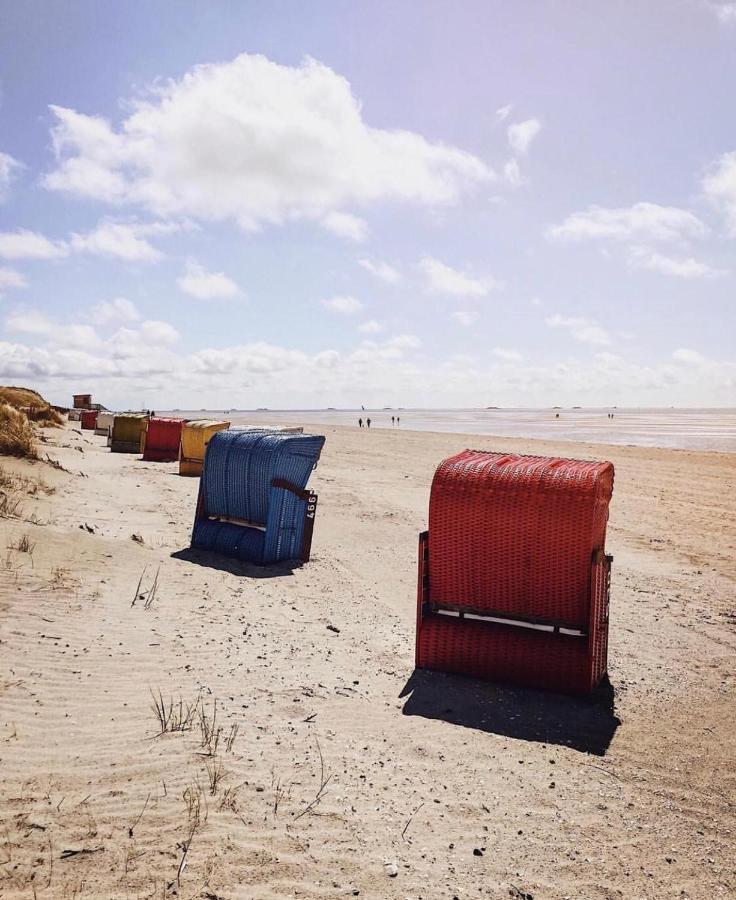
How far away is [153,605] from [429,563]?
3611mm

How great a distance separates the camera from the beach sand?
11.0 ft

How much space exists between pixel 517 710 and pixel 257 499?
19.5 feet

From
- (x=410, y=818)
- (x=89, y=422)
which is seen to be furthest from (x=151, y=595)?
(x=89, y=422)

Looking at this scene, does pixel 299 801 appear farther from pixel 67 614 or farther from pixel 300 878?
pixel 67 614

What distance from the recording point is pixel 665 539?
13570mm

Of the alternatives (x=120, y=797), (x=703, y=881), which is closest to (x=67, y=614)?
(x=120, y=797)

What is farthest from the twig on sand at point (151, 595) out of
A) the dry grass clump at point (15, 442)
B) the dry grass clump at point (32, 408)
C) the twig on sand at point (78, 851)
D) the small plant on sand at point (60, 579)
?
the dry grass clump at point (32, 408)

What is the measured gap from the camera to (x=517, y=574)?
582 cm

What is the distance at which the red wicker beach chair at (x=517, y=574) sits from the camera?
5656 mm

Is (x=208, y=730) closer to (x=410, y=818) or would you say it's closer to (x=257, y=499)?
(x=410, y=818)

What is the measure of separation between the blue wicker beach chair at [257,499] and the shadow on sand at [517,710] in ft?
15.0

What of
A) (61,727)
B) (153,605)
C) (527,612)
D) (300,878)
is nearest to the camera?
(300,878)

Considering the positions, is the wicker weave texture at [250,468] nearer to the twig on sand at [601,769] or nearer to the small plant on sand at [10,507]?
the small plant on sand at [10,507]

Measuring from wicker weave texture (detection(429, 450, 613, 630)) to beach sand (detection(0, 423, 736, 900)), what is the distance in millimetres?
899
